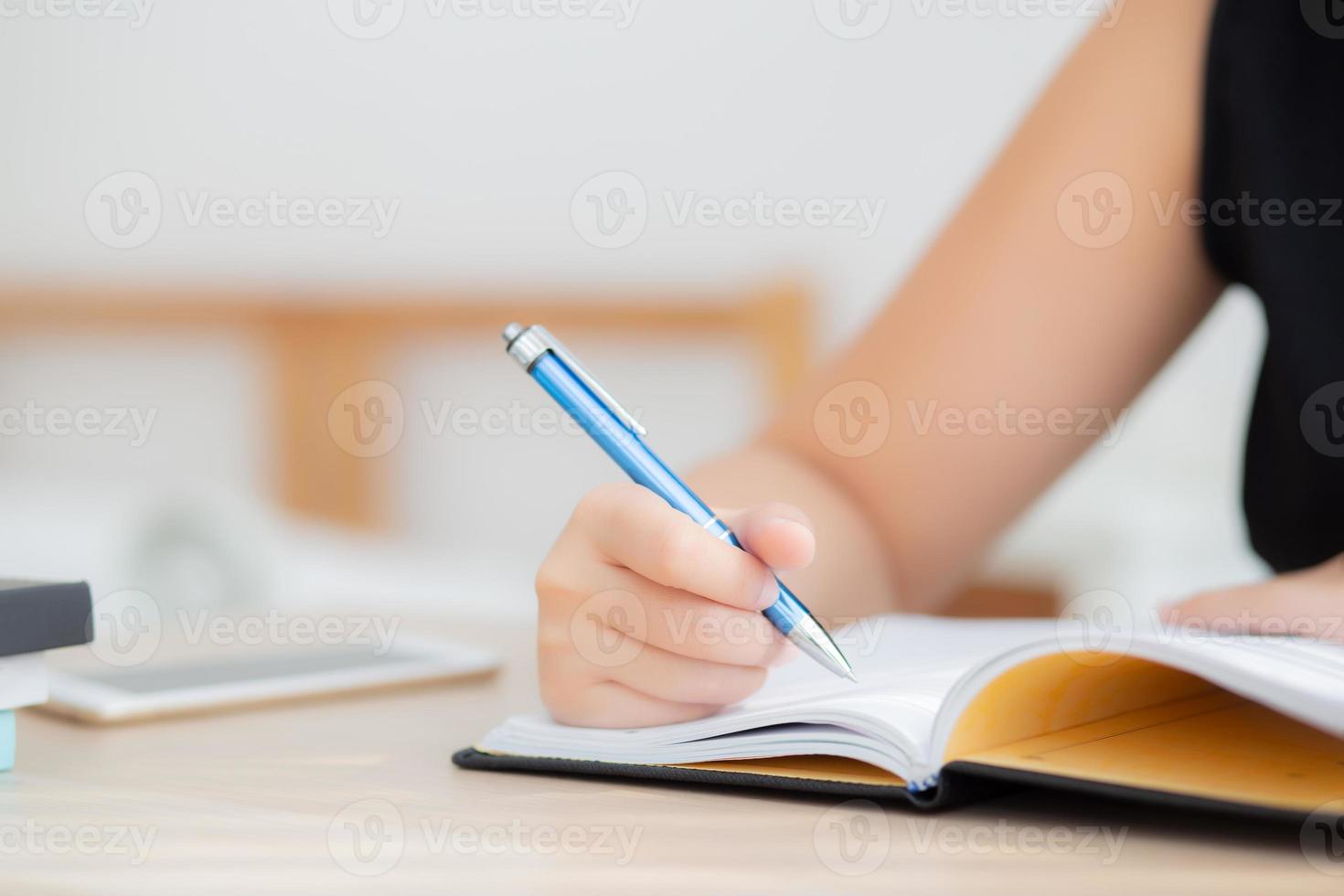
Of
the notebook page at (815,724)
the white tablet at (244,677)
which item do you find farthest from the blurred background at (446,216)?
the notebook page at (815,724)

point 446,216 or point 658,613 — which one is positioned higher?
point 446,216

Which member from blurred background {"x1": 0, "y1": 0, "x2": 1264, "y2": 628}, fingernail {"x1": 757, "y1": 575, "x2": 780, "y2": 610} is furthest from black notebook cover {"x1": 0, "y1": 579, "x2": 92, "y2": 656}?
blurred background {"x1": 0, "y1": 0, "x2": 1264, "y2": 628}

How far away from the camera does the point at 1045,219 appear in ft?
2.76

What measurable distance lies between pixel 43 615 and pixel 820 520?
1.42 ft

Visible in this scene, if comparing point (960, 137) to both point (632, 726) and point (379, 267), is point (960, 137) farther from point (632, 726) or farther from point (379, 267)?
point (632, 726)

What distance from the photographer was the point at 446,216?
2.82 metres

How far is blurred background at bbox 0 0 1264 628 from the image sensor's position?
2764 mm

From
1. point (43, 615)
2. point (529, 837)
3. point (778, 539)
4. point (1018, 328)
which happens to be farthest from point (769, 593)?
point (1018, 328)

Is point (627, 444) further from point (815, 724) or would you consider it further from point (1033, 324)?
point (1033, 324)

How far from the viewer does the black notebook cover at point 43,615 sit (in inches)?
17.9

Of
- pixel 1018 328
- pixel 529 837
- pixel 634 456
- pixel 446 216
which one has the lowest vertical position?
pixel 529 837

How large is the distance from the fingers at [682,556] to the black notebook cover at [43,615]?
199 millimetres

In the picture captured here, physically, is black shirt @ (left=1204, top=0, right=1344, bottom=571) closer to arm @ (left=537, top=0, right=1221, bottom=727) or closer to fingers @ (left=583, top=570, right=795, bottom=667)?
arm @ (left=537, top=0, right=1221, bottom=727)

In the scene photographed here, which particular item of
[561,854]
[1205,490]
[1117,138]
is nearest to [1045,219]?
[1117,138]
